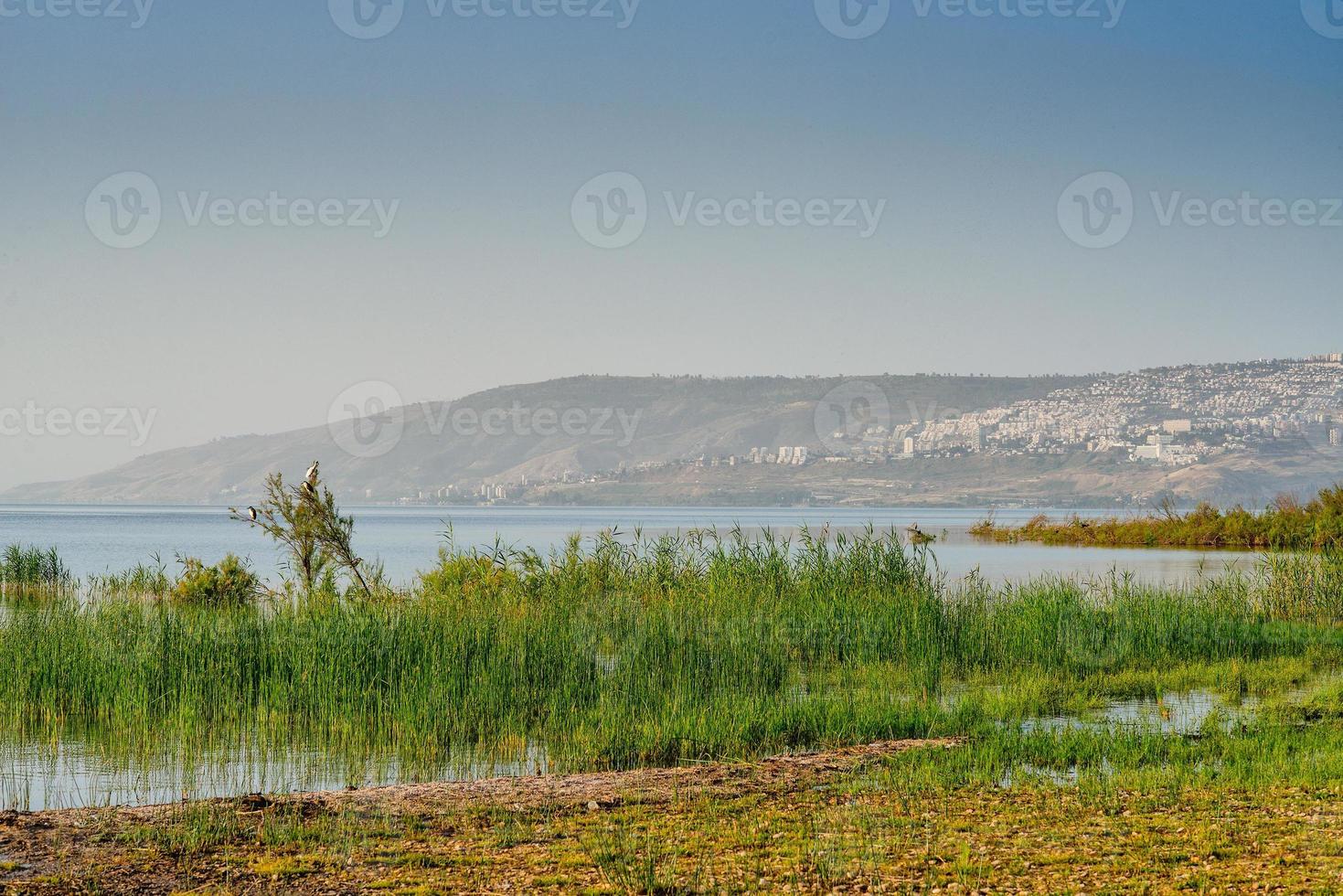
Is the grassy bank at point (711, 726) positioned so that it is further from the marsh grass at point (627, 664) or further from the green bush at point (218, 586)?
the green bush at point (218, 586)

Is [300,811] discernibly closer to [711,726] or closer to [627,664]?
[711,726]

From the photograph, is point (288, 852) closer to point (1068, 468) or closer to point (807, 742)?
point (807, 742)

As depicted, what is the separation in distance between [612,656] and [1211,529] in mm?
47212

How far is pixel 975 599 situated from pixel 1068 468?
163 m

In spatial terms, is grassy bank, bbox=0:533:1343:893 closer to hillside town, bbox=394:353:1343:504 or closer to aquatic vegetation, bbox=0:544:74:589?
aquatic vegetation, bbox=0:544:74:589

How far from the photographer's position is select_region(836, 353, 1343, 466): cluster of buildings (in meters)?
161

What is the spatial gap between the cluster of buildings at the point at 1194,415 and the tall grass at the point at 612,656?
14445cm

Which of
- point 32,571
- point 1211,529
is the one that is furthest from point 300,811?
point 1211,529

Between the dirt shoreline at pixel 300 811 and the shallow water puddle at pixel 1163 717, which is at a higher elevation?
the dirt shoreline at pixel 300 811

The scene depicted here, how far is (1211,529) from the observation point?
55.2 metres

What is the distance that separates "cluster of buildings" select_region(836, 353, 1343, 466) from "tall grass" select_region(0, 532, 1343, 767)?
474 feet

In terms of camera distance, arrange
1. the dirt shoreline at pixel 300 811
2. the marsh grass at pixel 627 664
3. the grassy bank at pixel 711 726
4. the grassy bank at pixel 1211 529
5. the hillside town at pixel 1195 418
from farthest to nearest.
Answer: the hillside town at pixel 1195 418, the grassy bank at pixel 1211 529, the marsh grass at pixel 627 664, the grassy bank at pixel 711 726, the dirt shoreline at pixel 300 811

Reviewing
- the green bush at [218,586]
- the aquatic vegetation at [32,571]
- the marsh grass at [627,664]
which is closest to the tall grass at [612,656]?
the marsh grass at [627,664]

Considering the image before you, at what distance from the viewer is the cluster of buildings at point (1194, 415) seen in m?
161
